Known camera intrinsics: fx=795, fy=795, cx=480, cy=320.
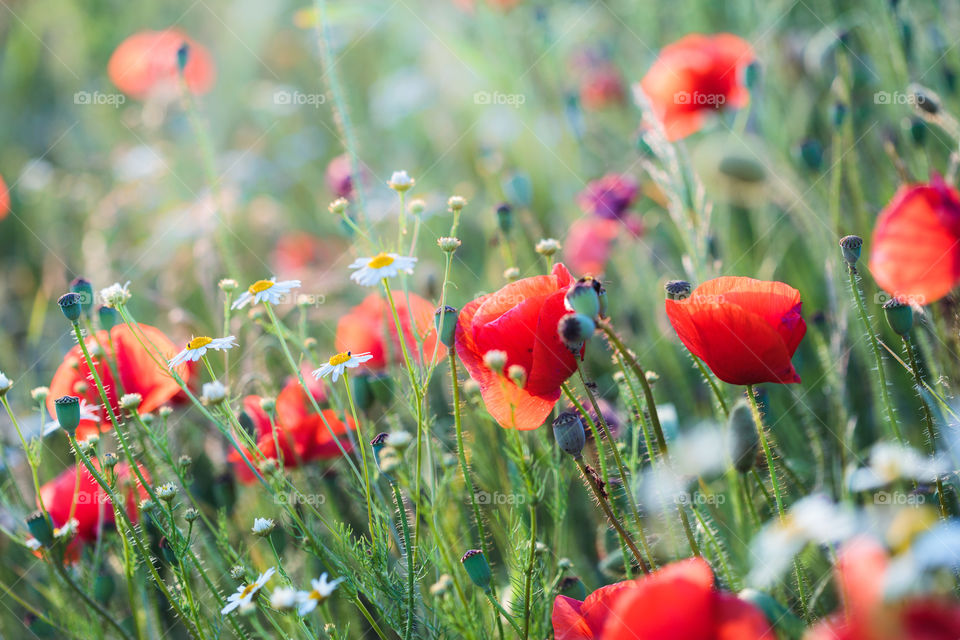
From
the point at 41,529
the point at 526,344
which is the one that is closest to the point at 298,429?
the point at 41,529

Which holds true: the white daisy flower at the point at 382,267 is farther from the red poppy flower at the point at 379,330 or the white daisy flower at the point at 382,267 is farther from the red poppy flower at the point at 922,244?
the red poppy flower at the point at 922,244

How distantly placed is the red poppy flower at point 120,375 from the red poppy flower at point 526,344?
1.32 ft

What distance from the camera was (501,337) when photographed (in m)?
0.69

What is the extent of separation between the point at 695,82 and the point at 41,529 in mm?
1319

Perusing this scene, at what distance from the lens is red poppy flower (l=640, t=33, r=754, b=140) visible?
152 cm

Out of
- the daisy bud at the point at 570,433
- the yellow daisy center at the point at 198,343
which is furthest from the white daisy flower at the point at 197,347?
the daisy bud at the point at 570,433

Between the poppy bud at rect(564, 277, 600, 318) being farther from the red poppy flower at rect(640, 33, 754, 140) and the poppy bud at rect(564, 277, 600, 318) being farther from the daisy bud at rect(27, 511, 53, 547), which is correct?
the red poppy flower at rect(640, 33, 754, 140)

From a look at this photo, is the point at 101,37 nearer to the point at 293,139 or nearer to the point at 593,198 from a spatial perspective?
the point at 293,139

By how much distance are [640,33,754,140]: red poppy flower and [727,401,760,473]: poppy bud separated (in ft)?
2.86

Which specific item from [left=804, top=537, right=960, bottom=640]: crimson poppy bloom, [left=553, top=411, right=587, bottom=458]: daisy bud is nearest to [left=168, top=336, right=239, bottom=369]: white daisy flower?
[left=553, top=411, right=587, bottom=458]: daisy bud

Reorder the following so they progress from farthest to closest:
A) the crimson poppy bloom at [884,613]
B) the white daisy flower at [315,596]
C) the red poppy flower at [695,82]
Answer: the red poppy flower at [695,82]
the white daisy flower at [315,596]
the crimson poppy bloom at [884,613]

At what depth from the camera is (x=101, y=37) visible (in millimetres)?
2996

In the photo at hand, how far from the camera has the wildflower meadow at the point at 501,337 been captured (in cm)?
67

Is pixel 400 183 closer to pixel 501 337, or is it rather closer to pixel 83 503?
pixel 501 337
